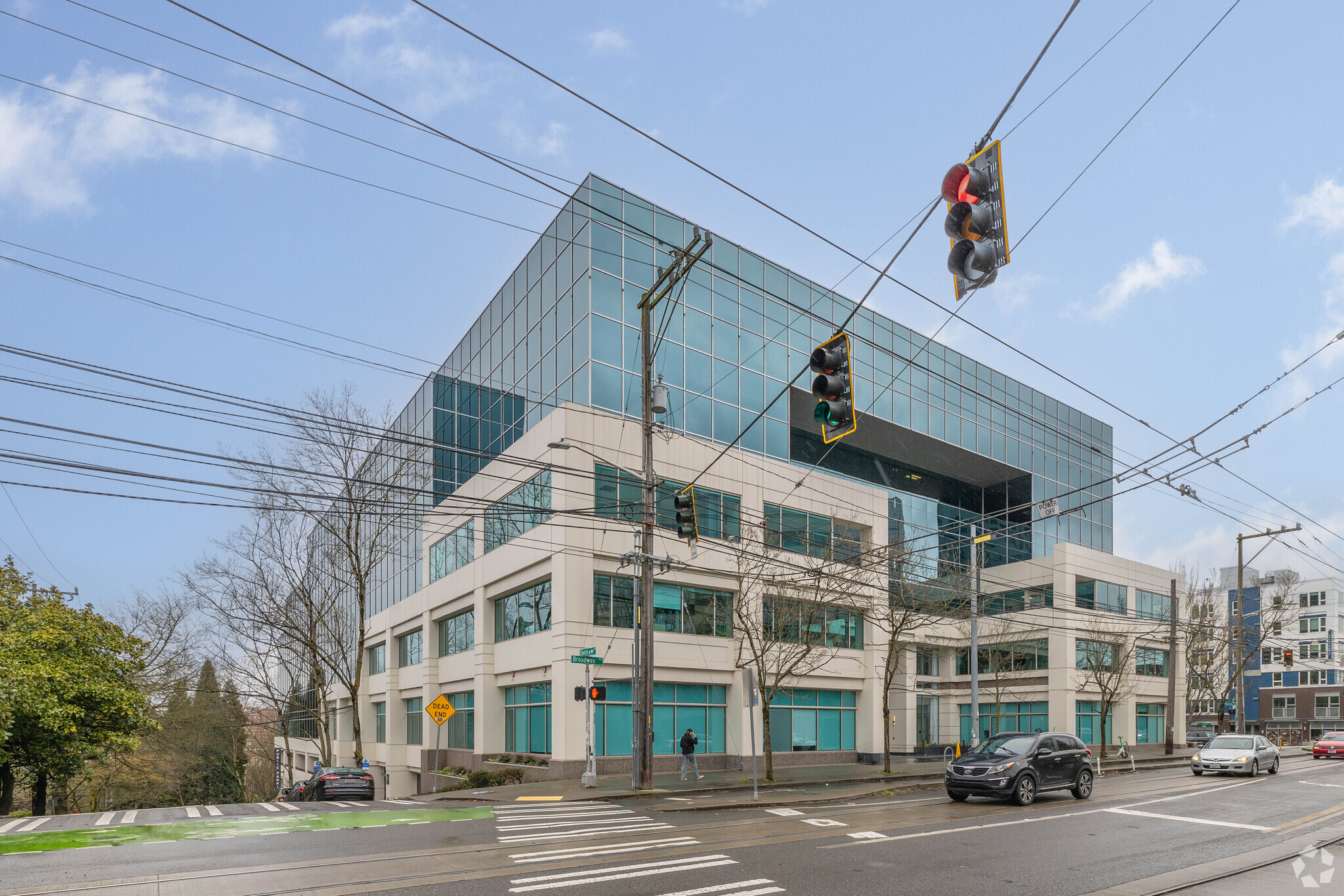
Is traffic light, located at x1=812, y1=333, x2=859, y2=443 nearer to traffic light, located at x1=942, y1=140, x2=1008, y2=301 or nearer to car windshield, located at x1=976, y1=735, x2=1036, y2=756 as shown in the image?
traffic light, located at x1=942, y1=140, x2=1008, y2=301

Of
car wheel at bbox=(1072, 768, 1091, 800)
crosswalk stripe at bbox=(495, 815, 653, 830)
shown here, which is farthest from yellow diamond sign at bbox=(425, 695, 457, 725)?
car wheel at bbox=(1072, 768, 1091, 800)

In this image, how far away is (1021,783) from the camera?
65.4 feet

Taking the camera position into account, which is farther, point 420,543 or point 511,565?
point 420,543

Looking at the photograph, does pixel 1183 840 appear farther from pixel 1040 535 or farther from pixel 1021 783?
pixel 1040 535

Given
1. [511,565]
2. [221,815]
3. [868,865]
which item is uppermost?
[511,565]

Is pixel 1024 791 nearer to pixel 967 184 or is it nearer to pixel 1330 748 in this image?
pixel 967 184

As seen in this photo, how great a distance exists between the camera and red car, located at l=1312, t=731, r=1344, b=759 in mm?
43250

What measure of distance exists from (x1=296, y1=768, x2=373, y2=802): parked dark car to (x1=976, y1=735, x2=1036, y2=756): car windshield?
17.8m

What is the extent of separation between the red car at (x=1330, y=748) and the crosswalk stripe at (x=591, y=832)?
4151 centimetres

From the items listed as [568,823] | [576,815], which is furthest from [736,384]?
[568,823]

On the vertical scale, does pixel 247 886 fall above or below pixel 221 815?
above

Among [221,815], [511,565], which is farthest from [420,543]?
[221,815]

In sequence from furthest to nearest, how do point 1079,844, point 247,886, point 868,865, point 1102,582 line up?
point 1102,582, point 1079,844, point 868,865, point 247,886

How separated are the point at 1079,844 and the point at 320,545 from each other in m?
38.2
